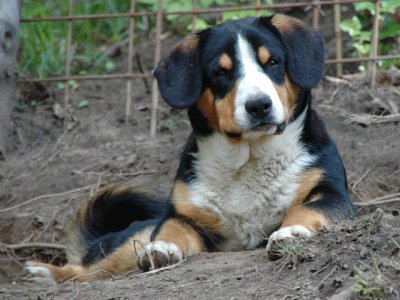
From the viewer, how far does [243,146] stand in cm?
504

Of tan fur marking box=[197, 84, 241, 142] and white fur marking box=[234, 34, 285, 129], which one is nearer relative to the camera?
white fur marking box=[234, 34, 285, 129]

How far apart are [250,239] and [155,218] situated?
3.48 ft

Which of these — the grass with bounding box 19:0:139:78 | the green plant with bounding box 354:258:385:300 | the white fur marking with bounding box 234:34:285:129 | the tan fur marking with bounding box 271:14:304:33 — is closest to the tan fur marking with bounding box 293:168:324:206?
the white fur marking with bounding box 234:34:285:129

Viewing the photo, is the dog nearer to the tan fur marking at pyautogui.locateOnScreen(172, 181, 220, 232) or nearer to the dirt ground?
the tan fur marking at pyautogui.locateOnScreen(172, 181, 220, 232)

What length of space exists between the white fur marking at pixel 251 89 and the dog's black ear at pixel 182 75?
13.1 inches

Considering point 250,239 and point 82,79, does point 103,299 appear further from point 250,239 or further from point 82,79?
point 82,79

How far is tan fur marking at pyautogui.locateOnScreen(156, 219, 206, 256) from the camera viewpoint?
4855 mm

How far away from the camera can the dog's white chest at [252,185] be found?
504 cm

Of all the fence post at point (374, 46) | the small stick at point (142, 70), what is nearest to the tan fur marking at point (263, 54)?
the fence post at point (374, 46)

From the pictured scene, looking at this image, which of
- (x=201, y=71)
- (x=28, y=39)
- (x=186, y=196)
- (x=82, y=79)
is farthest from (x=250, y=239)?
(x=28, y=39)

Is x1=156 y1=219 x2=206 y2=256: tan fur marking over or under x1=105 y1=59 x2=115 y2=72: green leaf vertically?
under

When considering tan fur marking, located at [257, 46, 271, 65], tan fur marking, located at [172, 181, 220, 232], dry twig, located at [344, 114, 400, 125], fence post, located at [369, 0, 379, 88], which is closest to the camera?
tan fur marking, located at [257, 46, 271, 65]

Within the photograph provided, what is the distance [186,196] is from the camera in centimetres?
516

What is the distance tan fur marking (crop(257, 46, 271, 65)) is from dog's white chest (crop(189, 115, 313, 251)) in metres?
0.42
